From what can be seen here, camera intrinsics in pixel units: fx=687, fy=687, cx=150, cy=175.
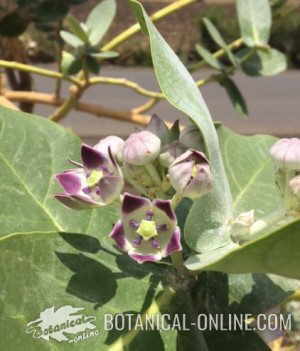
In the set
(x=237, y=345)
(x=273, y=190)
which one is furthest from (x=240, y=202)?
(x=237, y=345)

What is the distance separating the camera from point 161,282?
47 cm

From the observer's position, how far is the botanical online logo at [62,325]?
0.43 meters

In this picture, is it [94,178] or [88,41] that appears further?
[88,41]

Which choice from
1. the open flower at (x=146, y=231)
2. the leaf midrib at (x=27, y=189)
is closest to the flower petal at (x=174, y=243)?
the open flower at (x=146, y=231)

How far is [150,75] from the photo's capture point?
8.23 meters

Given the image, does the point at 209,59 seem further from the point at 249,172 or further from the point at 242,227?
the point at 242,227

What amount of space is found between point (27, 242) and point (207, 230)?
12 cm

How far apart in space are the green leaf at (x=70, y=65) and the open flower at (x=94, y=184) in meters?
0.62

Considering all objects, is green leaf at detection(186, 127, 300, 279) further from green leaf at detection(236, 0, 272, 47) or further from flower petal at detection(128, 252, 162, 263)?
green leaf at detection(236, 0, 272, 47)

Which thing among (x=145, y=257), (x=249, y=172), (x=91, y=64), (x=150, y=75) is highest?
(x=145, y=257)

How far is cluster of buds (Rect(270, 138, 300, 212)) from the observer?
16.0 inches

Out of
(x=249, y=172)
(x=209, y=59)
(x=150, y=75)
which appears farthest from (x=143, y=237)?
(x=150, y=75)

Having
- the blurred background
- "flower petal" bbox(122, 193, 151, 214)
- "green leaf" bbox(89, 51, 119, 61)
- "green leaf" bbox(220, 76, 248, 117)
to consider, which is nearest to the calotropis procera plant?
"flower petal" bbox(122, 193, 151, 214)

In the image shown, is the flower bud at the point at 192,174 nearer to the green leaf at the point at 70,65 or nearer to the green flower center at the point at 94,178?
the green flower center at the point at 94,178
